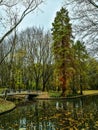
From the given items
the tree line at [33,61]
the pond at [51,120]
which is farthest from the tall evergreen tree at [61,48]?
the pond at [51,120]

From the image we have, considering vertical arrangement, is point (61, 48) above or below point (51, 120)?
above

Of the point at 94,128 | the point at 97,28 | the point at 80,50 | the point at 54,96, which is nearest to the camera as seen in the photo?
the point at 97,28

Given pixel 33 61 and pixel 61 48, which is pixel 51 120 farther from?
pixel 33 61

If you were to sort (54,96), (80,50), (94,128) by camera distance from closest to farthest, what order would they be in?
(94,128) < (54,96) < (80,50)

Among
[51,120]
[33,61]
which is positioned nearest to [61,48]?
[33,61]

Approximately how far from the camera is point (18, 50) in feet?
211

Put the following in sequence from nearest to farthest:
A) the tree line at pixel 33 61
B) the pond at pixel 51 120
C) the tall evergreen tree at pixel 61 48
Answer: the pond at pixel 51 120
the tall evergreen tree at pixel 61 48
the tree line at pixel 33 61

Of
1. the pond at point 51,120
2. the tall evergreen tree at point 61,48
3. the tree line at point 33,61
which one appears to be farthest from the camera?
the tree line at point 33,61

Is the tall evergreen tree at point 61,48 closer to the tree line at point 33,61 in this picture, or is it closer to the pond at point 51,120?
the tree line at point 33,61

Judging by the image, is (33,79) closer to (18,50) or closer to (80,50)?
(18,50)

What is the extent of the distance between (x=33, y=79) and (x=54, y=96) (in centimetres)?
2300

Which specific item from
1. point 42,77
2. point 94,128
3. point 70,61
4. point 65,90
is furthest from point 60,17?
point 94,128

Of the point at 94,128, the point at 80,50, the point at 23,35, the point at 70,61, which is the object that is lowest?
the point at 94,128

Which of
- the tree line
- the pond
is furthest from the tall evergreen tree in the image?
the pond
